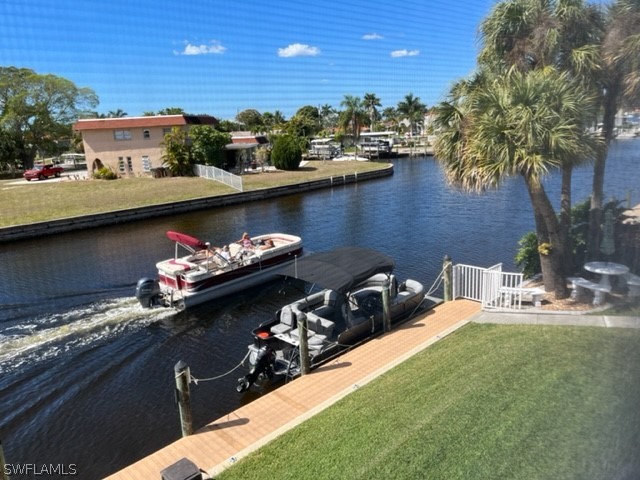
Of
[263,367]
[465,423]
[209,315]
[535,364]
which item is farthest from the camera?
[209,315]

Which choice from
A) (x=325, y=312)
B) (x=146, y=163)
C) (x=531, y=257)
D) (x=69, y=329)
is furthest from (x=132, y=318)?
(x=146, y=163)

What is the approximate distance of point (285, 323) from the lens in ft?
34.4

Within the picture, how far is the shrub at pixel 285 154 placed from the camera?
4712 centimetres

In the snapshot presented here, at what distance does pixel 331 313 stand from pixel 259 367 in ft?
7.51

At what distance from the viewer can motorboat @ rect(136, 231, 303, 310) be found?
46.8 feet

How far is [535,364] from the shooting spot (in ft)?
19.9

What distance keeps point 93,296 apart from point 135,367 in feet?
18.2

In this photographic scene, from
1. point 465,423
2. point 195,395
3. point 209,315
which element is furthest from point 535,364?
point 209,315

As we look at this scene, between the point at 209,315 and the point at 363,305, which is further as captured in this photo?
the point at 209,315

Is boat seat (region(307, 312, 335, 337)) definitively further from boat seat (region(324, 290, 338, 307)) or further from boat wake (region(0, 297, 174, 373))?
boat wake (region(0, 297, 174, 373))

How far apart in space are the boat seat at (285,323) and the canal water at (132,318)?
123cm

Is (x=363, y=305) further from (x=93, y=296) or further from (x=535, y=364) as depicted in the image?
(x=93, y=296)

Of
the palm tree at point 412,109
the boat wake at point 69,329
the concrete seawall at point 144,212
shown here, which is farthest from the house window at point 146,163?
the palm tree at point 412,109

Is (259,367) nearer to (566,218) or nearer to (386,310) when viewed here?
(386,310)
